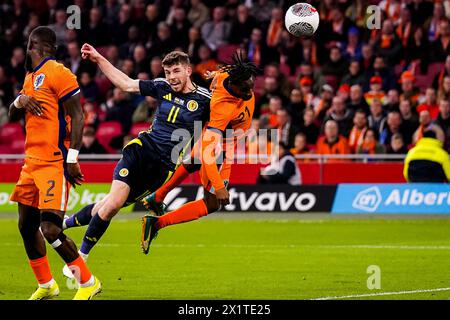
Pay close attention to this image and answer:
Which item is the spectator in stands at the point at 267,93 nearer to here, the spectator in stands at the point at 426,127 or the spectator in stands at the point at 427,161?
the spectator in stands at the point at 426,127

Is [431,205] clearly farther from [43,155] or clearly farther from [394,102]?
[43,155]

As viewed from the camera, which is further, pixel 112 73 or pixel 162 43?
pixel 162 43

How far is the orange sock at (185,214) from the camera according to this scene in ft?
42.2

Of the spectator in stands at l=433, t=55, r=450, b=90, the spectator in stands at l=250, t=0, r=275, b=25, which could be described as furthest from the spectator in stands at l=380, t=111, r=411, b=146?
the spectator in stands at l=250, t=0, r=275, b=25

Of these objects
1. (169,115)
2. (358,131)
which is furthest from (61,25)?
(169,115)

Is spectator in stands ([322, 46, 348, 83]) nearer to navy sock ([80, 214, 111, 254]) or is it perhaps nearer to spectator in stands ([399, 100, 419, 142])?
spectator in stands ([399, 100, 419, 142])

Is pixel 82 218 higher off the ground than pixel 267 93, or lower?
lower

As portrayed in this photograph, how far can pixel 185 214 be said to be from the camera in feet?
42.8

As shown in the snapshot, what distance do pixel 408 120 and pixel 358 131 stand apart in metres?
1.04

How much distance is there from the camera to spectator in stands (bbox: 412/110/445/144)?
20688 millimetres

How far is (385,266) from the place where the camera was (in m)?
13.5

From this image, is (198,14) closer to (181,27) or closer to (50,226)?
(181,27)

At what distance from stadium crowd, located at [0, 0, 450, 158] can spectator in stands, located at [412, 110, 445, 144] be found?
0.03 m

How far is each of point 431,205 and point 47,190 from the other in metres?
11.7
